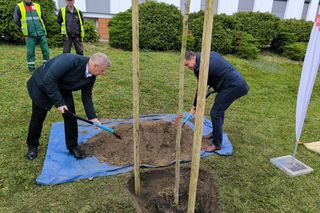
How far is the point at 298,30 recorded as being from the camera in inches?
467

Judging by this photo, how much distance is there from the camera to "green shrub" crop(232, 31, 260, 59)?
10.3 m

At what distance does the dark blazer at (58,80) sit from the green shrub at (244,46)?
27.2 feet

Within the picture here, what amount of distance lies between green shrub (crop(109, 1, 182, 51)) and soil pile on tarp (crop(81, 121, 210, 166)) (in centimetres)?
575

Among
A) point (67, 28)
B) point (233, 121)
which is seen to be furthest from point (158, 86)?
point (67, 28)

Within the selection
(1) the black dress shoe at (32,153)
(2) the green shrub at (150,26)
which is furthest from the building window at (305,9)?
(1) the black dress shoe at (32,153)

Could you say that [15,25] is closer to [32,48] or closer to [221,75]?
[32,48]

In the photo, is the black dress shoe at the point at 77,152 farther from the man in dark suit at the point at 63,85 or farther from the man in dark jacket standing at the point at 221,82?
the man in dark jacket standing at the point at 221,82

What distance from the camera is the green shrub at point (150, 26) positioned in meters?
9.48

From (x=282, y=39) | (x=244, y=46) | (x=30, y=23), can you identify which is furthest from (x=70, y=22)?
(x=282, y=39)

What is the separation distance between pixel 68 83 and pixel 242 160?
253 cm

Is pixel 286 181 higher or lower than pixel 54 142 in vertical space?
lower

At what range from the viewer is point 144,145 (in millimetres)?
3951

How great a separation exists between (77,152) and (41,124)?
570 mm

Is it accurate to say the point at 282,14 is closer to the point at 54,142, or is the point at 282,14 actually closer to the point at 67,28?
the point at 67,28
